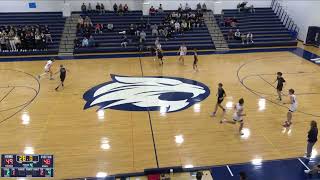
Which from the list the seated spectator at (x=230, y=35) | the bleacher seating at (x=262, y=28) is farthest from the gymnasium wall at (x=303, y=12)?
the seated spectator at (x=230, y=35)

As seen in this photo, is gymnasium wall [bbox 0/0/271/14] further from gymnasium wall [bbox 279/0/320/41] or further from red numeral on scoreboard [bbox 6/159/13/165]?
red numeral on scoreboard [bbox 6/159/13/165]

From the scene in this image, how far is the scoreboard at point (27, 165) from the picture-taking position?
23.8 feet

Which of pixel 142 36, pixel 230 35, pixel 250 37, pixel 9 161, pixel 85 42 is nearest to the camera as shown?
pixel 9 161

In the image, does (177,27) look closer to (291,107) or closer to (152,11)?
(152,11)

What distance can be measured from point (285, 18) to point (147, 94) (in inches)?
699

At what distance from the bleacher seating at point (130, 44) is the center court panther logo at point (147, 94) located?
6592 mm

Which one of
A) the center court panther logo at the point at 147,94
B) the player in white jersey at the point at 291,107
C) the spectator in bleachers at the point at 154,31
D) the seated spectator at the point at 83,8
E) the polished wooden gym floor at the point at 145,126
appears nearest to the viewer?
the polished wooden gym floor at the point at 145,126

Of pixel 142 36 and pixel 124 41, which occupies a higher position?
pixel 142 36

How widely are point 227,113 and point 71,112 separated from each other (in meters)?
6.62

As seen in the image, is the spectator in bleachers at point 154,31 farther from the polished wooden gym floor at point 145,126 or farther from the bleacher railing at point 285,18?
the bleacher railing at point 285,18

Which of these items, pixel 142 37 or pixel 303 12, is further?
pixel 303 12

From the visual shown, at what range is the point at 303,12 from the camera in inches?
1013

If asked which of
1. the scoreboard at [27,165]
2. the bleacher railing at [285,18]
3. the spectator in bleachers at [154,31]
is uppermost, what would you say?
the bleacher railing at [285,18]

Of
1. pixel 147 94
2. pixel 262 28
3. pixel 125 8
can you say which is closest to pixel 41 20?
pixel 125 8
